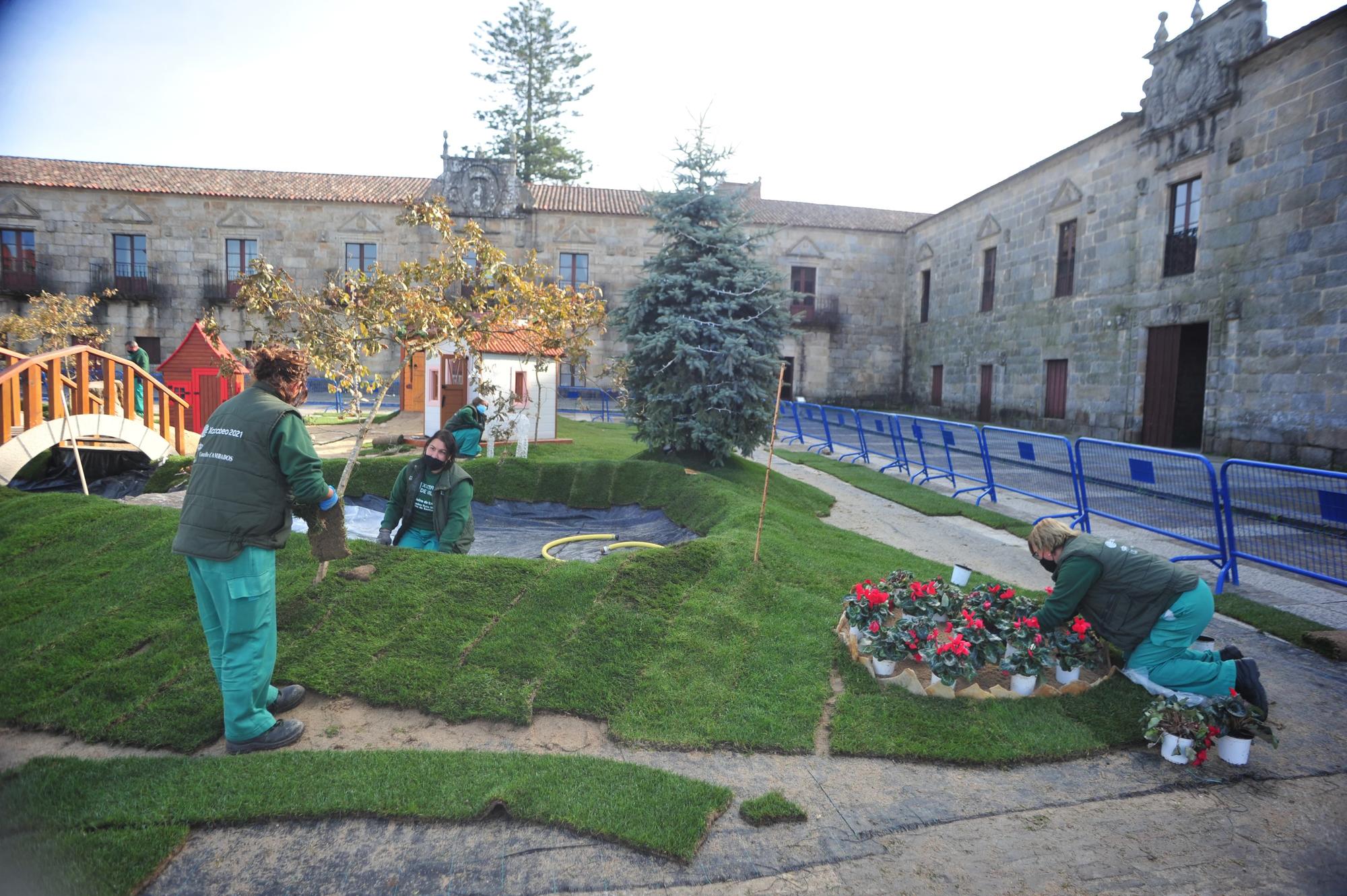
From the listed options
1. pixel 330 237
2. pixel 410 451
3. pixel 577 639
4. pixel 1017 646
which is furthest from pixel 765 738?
pixel 330 237

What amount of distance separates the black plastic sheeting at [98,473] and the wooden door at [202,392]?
4044 millimetres

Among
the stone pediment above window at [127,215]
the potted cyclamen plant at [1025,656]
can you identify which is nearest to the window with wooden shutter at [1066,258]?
the potted cyclamen plant at [1025,656]

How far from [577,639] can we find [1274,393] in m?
17.3

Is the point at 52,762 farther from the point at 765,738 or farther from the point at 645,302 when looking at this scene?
the point at 645,302

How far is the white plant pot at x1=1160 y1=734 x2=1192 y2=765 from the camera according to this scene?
3.85 meters

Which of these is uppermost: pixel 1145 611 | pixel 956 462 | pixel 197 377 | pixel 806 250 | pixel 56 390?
pixel 806 250

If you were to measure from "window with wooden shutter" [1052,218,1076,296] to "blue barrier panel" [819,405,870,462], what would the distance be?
824 cm

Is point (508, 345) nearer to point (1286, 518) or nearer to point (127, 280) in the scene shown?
point (1286, 518)

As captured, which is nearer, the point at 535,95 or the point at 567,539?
the point at 567,539

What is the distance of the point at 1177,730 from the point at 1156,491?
15.6ft

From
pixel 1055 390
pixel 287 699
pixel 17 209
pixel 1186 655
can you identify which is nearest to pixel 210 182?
pixel 17 209

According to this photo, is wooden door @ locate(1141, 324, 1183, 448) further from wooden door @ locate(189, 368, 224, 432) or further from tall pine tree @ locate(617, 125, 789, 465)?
wooden door @ locate(189, 368, 224, 432)

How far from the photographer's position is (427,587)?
548 centimetres

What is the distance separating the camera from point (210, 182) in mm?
32125
